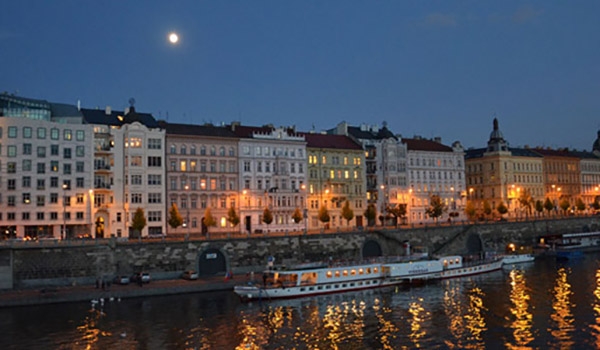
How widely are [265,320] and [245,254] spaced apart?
Answer: 27.2 m

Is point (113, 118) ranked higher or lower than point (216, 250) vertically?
higher

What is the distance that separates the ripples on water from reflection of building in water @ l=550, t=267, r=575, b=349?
0.08 metres

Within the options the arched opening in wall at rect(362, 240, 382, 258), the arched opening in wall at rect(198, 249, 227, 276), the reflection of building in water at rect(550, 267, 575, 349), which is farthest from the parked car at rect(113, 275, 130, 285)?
the reflection of building in water at rect(550, 267, 575, 349)

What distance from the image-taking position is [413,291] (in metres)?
70.0

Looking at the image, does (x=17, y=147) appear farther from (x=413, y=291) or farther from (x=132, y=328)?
(x=413, y=291)

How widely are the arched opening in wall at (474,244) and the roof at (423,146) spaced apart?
26649mm

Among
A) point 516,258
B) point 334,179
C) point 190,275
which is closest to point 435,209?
point 334,179

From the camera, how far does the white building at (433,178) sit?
407 ft

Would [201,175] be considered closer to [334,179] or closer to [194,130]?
[194,130]

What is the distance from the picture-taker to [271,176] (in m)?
104

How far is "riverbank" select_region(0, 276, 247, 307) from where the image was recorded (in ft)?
196

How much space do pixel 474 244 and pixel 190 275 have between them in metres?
54.4

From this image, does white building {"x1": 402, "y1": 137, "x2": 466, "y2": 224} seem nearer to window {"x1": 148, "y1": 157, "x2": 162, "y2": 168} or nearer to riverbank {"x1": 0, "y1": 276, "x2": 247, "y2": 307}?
window {"x1": 148, "y1": 157, "x2": 162, "y2": 168}

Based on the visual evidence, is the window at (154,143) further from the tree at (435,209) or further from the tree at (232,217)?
the tree at (435,209)
